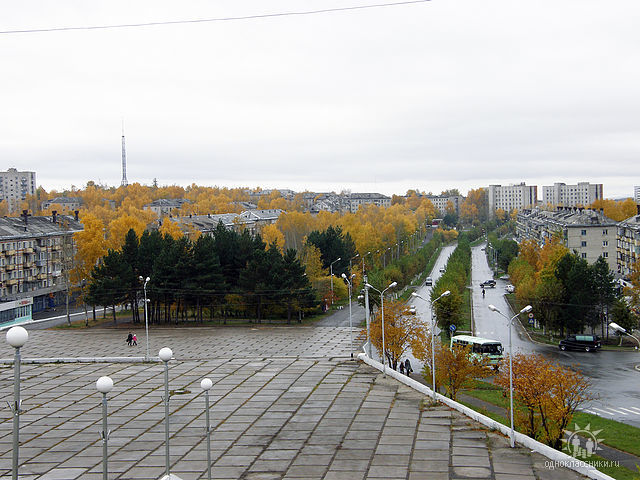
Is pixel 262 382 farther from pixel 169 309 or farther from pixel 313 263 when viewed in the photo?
pixel 313 263

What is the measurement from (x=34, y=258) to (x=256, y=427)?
55707 mm

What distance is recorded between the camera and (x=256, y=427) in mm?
22141

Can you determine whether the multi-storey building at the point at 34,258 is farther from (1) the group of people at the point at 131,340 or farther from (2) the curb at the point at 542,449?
(2) the curb at the point at 542,449

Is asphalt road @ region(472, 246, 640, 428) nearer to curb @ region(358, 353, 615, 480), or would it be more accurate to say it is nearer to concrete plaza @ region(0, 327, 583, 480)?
curb @ region(358, 353, 615, 480)

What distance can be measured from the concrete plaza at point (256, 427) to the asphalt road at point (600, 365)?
868 cm

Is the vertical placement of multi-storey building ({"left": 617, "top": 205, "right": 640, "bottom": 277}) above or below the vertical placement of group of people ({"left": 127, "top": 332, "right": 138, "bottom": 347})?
above

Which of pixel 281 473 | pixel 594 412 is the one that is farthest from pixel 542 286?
pixel 281 473

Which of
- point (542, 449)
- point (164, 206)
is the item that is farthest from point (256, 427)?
point (164, 206)

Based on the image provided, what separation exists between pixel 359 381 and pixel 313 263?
127 ft

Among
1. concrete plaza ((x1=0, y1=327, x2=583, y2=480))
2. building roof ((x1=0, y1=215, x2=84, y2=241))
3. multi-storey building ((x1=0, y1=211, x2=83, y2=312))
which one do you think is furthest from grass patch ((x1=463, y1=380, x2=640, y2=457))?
building roof ((x1=0, y1=215, x2=84, y2=241))

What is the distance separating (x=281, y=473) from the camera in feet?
57.4

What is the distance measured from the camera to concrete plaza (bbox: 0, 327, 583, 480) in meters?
17.9

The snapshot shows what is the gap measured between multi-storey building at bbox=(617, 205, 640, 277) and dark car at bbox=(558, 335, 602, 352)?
23872 millimetres

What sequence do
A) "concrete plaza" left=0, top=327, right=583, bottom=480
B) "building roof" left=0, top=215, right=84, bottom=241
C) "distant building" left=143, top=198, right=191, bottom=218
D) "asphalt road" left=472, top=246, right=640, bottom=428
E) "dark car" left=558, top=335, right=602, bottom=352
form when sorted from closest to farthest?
"concrete plaza" left=0, top=327, right=583, bottom=480 < "asphalt road" left=472, top=246, right=640, bottom=428 < "dark car" left=558, top=335, right=602, bottom=352 < "building roof" left=0, top=215, right=84, bottom=241 < "distant building" left=143, top=198, right=191, bottom=218
